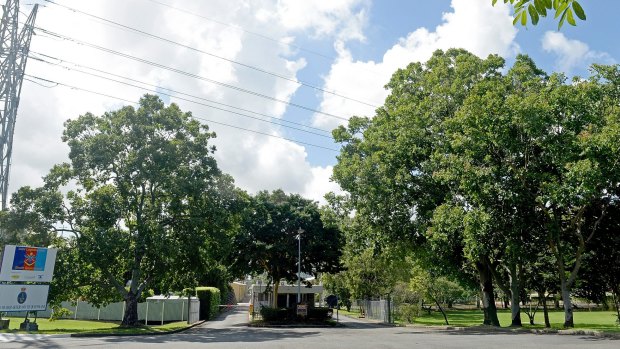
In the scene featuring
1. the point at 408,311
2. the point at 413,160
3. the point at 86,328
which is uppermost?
the point at 413,160

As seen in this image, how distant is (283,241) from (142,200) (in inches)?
500

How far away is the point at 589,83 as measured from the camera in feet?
70.0

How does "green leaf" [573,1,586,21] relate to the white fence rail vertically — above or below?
above

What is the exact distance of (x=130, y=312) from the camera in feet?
87.0

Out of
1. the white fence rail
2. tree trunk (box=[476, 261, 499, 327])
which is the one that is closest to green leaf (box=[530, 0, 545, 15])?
tree trunk (box=[476, 261, 499, 327])

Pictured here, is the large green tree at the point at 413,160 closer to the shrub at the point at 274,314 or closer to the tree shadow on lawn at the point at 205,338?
the tree shadow on lawn at the point at 205,338

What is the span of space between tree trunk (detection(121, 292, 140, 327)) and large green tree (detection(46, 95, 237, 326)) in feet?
0.19

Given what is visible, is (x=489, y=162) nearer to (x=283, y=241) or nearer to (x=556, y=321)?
(x=283, y=241)

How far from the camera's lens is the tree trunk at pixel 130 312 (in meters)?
26.4

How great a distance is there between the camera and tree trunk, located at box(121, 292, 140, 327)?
26.4 metres

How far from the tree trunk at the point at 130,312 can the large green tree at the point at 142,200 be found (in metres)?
0.06

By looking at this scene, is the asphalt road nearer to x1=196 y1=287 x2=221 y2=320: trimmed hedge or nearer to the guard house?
x1=196 y1=287 x2=221 y2=320: trimmed hedge

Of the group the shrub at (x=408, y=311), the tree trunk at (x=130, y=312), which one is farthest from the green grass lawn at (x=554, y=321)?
the tree trunk at (x=130, y=312)

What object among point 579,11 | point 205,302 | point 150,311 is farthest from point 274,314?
point 579,11
